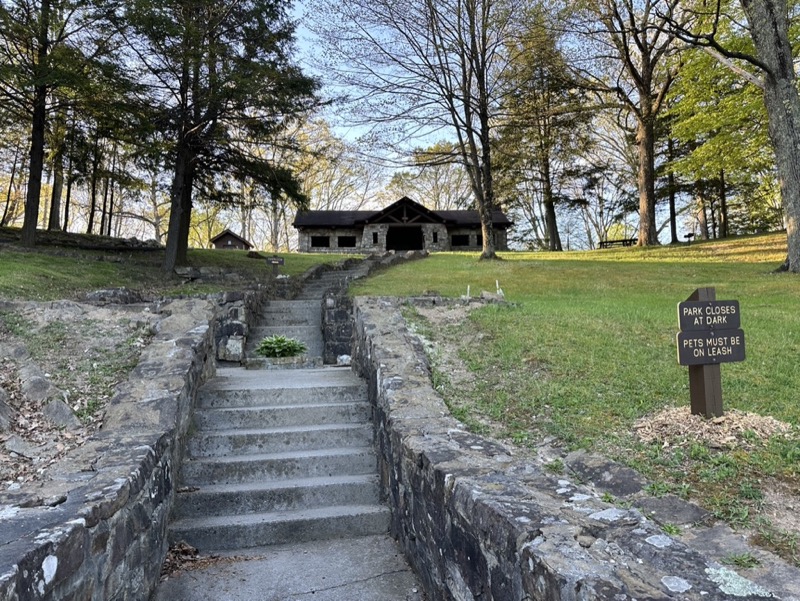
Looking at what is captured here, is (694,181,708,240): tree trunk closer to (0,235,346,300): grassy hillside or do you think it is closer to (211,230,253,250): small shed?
(0,235,346,300): grassy hillside

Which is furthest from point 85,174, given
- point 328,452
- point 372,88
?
point 328,452

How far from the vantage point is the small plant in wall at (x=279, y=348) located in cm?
787

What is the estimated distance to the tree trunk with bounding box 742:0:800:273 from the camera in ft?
36.8

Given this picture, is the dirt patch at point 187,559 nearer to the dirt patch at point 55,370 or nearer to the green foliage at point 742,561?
the dirt patch at point 55,370

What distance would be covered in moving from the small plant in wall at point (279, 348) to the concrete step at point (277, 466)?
12.0 ft

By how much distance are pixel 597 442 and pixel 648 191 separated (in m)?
21.2

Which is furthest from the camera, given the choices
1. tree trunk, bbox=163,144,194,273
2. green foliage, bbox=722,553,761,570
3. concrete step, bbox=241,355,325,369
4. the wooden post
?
tree trunk, bbox=163,144,194,273

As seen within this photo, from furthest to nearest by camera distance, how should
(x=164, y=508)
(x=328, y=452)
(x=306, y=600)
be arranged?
(x=328, y=452) < (x=164, y=508) < (x=306, y=600)

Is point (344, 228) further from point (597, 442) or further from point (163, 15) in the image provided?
point (597, 442)

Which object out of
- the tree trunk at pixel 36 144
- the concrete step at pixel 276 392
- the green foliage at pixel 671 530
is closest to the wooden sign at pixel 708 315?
the green foliage at pixel 671 530

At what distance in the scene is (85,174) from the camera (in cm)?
1578

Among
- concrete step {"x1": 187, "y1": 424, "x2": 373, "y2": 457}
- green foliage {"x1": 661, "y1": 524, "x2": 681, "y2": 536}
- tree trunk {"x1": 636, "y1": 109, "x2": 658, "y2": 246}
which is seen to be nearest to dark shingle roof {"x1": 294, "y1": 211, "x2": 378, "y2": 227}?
tree trunk {"x1": 636, "y1": 109, "x2": 658, "y2": 246}

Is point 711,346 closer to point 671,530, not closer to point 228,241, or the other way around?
point 671,530

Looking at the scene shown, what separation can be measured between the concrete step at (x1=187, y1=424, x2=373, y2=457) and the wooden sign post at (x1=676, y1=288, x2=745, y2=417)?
2543 mm
